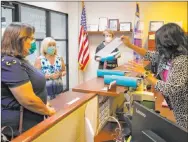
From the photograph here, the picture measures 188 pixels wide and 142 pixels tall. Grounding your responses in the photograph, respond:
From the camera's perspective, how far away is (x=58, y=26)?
258 inches

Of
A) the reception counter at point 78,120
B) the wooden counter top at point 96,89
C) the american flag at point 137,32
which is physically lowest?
the reception counter at point 78,120

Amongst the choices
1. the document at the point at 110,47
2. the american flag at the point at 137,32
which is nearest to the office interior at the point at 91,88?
the document at the point at 110,47

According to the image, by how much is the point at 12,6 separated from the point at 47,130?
3733 millimetres

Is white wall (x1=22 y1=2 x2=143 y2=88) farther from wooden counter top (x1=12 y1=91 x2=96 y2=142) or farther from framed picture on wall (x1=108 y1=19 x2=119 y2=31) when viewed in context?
wooden counter top (x1=12 y1=91 x2=96 y2=142)

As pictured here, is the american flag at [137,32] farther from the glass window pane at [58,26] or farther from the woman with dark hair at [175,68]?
the woman with dark hair at [175,68]

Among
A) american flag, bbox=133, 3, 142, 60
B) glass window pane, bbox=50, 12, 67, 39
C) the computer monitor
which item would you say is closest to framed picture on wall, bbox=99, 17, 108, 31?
american flag, bbox=133, 3, 142, 60

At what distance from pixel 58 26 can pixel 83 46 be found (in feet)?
2.59

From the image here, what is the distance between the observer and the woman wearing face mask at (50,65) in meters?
3.32

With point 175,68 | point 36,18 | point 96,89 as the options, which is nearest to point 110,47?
point 96,89

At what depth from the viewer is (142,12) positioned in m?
6.57

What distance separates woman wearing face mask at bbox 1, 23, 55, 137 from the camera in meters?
1.50

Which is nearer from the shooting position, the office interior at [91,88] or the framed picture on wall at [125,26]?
the office interior at [91,88]

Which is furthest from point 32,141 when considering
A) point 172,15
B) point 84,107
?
point 172,15

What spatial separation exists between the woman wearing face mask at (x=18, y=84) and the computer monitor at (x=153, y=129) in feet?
2.52
